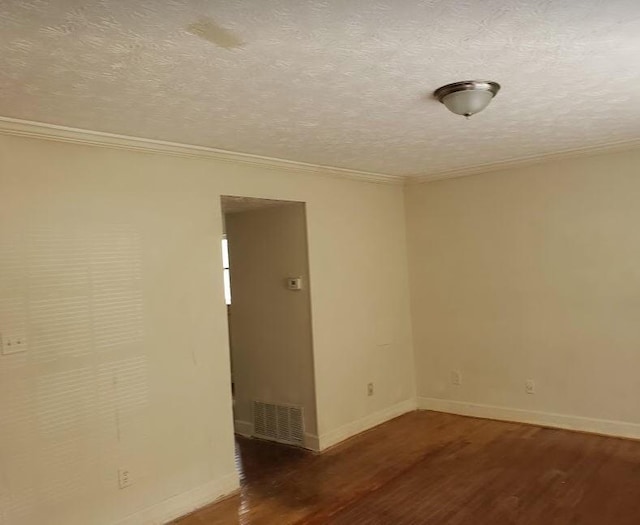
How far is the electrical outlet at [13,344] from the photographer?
273 centimetres

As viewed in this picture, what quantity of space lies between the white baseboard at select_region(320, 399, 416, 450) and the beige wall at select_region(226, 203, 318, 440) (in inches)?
5.3

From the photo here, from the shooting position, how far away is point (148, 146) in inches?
131

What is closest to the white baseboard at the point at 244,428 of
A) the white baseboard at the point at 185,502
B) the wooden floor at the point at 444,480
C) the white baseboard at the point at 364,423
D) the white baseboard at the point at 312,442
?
the wooden floor at the point at 444,480

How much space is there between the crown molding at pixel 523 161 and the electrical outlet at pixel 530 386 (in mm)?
1858

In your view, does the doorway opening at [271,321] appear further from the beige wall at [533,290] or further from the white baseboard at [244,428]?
the beige wall at [533,290]

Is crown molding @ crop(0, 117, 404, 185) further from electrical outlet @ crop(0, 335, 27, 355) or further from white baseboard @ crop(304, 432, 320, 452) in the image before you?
white baseboard @ crop(304, 432, 320, 452)

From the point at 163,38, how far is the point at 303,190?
2.61 m

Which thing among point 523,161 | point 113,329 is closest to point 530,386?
point 523,161

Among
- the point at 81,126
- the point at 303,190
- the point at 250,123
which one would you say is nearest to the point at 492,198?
the point at 303,190

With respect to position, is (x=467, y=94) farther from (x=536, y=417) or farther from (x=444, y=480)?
(x=536, y=417)

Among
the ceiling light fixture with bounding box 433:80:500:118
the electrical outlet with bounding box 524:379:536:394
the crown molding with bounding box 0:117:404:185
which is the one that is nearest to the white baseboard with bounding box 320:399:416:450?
the electrical outlet with bounding box 524:379:536:394

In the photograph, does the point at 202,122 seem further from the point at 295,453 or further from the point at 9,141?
the point at 295,453

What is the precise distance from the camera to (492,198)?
4930 millimetres

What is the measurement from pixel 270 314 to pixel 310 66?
9.38 feet
